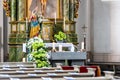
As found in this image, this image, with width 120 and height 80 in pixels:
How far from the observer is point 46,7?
1455 cm

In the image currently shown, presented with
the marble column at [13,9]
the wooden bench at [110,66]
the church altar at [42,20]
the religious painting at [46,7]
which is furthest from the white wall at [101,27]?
the marble column at [13,9]

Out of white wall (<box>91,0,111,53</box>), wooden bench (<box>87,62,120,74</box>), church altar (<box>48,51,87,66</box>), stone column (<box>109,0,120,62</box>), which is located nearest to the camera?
church altar (<box>48,51,87,66</box>)

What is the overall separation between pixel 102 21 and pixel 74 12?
213 centimetres

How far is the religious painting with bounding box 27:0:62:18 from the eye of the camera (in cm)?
1420

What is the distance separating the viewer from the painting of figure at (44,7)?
46.6 ft

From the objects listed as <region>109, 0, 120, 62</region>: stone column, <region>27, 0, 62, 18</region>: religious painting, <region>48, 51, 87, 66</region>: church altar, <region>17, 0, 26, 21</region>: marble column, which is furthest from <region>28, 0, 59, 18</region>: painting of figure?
<region>48, 51, 87, 66</region>: church altar

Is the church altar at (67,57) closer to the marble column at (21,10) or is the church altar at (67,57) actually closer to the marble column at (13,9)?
the marble column at (21,10)

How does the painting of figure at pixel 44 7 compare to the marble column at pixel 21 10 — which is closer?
the marble column at pixel 21 10

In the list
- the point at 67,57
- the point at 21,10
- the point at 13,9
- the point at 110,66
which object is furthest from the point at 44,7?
the point at 67,57

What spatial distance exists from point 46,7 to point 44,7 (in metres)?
0.27

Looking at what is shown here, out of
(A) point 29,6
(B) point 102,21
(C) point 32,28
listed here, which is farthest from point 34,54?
(B) point 102,21

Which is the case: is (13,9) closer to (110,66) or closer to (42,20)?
(42,20)

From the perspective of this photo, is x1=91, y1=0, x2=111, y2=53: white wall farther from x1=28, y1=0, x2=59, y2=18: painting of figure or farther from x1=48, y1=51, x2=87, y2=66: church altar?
x1=48, y1=51, x2=87, y2=66: church altar

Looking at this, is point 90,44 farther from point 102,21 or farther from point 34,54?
point 34,54
